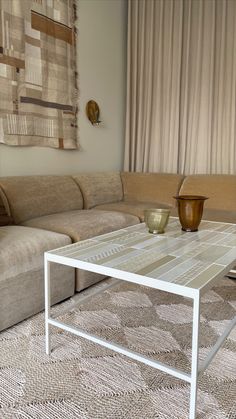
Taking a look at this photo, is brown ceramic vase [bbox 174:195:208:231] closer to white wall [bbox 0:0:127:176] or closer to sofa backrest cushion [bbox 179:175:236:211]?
sofa backrest cushion [bbox 179:175:236:211]

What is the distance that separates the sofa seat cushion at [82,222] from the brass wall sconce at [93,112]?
44.2 inches

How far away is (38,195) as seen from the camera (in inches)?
94.5

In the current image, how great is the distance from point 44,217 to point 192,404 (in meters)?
1.60

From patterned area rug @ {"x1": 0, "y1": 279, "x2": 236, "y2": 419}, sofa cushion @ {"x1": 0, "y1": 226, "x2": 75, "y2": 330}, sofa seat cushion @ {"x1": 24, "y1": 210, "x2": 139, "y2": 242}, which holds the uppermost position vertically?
sofa seat cushion @ {"x1": 24, "y1": 210, "x2": 139, "y2": 242}

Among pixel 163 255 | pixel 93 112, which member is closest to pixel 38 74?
pixel 93 112

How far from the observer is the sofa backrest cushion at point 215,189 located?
9.09 feet

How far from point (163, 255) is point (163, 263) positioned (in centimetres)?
11

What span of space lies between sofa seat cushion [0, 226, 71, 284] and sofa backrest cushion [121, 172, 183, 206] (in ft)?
4.55

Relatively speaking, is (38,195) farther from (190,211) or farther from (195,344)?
(195,344)

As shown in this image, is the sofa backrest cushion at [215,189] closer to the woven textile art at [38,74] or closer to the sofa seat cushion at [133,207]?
the sofa seat cushion at [133,207]

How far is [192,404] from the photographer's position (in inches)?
40.5

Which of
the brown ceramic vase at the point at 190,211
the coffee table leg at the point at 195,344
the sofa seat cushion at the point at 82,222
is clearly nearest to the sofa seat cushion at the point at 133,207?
the sofa seat cushion at the point at 82,222

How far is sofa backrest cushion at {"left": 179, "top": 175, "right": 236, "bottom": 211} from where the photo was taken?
2.77 meters

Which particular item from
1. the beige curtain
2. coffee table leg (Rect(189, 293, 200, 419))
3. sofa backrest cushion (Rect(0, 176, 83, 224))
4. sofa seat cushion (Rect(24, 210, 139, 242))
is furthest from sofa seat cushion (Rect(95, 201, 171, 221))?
coffee table leg (Rect(189, 293, 200, 419))
